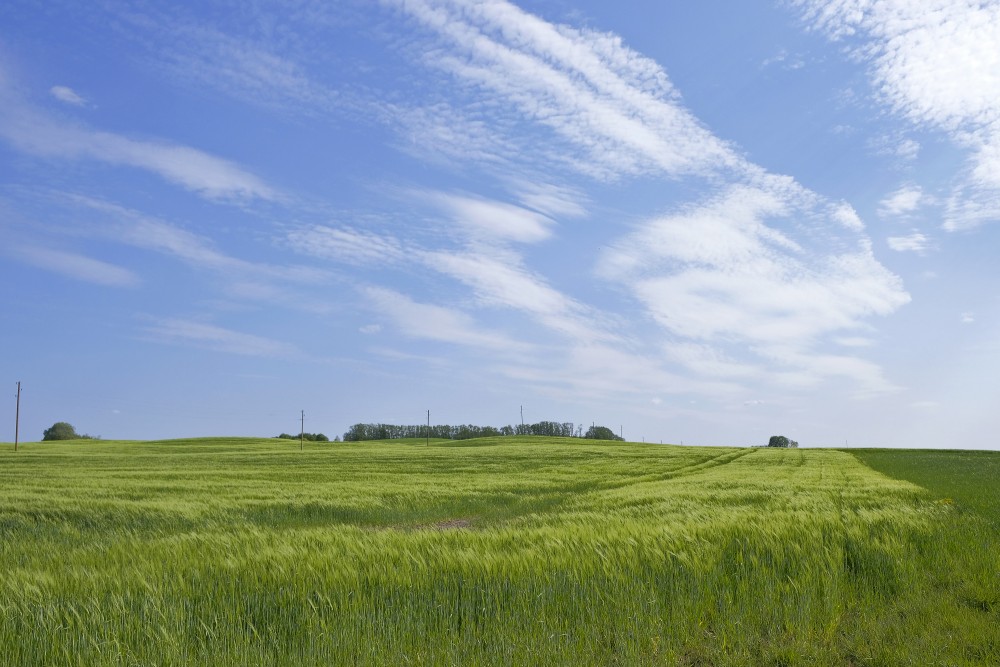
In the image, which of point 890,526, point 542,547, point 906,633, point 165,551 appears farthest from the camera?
point 890,526

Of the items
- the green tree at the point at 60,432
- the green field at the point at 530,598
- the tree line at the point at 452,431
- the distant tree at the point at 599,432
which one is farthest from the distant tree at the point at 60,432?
the green field at the point at 530,598

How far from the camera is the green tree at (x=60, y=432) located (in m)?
127

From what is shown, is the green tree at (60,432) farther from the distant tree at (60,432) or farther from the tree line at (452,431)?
the tree line at (452,431)

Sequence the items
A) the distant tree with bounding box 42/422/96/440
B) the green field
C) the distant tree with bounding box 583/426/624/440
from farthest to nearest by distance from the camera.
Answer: the distant tree with bounding box 583/426/624/440 → the distant tree with bounding box 42/422/96/440 → the green field

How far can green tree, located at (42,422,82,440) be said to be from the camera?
415 ft

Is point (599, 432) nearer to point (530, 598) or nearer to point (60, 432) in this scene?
point (60, 432)

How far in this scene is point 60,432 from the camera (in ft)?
416

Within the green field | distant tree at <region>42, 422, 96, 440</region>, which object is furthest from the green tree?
the green field

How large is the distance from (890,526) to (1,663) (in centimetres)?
1122

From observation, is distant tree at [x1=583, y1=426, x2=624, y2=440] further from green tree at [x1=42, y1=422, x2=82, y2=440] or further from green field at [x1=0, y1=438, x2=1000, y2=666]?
green field at [x1=0, y1=438, x2=1000, y2=666]

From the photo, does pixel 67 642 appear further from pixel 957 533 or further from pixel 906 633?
pixel 957 533

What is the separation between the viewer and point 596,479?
32.2 metres

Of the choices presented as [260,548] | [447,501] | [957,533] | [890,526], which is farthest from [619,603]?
[447,501]

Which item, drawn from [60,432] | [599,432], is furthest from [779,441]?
[60,432]
